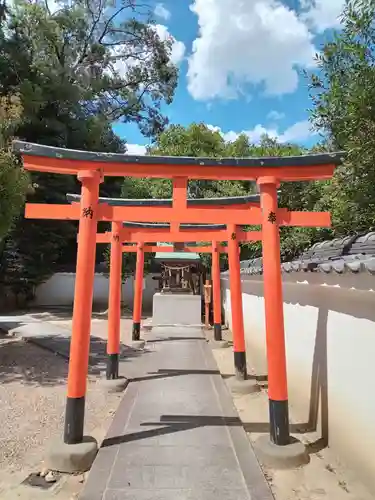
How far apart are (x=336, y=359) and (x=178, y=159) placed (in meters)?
2.74

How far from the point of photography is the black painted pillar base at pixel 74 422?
412 centimetres

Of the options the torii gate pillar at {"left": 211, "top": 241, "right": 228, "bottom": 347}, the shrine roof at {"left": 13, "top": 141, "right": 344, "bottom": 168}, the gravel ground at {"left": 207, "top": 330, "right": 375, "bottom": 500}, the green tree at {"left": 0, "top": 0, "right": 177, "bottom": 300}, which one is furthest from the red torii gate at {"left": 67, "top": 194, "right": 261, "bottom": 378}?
the green tree at {"left": 0, "top": 0, "right": 177, "bottom": 300}

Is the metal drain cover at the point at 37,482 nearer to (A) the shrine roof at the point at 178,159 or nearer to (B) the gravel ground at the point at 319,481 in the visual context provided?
(B) the gravel ground at the point at 319,481

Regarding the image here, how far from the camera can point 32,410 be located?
5.95 metres

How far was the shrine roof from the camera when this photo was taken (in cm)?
423

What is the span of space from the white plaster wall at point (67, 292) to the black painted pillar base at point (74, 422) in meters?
19.6

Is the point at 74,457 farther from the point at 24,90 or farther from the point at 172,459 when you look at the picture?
the point at 24,90

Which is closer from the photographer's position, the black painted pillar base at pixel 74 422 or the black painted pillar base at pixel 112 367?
the black painted pillar base at pixel 74 422

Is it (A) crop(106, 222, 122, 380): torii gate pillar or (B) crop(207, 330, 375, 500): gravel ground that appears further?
(A) crop(106, 222, 122, 380): torii gate pillar

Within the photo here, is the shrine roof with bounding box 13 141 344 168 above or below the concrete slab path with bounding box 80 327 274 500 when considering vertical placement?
above

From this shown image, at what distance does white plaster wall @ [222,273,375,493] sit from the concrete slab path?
3.10ft

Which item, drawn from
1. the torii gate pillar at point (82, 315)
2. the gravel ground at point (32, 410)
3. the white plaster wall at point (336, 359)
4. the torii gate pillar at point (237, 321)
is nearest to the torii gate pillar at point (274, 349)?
the white plaster wall at point (336, 359)

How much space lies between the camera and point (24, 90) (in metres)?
18.2

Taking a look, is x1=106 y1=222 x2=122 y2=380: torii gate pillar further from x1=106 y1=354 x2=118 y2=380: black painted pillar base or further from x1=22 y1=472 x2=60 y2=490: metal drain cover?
x1=22 y1=472 x2=60 y2=490: metal drain cover
